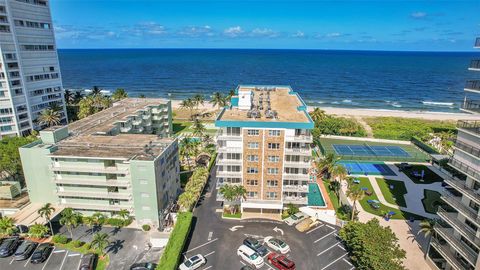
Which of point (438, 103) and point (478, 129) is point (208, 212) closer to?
point (478, 129)

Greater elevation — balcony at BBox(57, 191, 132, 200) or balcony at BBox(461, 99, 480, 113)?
balcony at BBox(461, 99, 480, 113)

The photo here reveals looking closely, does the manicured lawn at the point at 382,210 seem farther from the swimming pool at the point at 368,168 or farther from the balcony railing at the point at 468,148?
the balcony railing at the point at 468,148

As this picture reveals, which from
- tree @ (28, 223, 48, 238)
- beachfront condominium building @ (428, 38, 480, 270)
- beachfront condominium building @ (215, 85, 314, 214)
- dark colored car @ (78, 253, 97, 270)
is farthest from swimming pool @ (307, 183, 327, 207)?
tree @ (28, 223, 48, 238)

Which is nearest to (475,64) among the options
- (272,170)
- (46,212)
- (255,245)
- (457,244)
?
(457,244)

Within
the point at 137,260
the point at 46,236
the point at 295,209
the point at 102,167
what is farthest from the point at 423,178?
the point at 46,236

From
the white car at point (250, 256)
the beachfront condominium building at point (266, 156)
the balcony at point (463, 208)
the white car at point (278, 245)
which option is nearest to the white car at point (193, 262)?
the white car at point (250, 256)

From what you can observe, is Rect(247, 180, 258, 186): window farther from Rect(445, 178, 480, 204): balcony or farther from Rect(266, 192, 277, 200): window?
Rect(445, 178, 480, 204): balcony

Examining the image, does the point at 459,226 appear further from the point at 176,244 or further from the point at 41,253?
the point at 41,253
